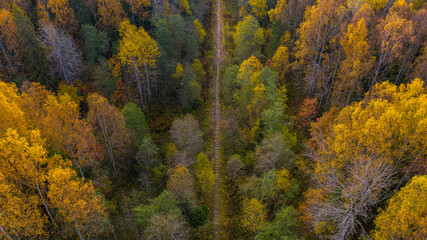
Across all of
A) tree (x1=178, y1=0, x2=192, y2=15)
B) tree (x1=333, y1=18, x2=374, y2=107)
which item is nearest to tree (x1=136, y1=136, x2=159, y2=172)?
tree (x1=333, y1=18, x2=374, y2=107)

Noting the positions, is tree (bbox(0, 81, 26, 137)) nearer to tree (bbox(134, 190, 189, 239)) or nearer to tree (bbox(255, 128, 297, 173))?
tree (bbox(134, 190, 189, 239))

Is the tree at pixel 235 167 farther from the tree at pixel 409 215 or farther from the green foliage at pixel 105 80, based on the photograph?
the green foliage at pixel 105 80

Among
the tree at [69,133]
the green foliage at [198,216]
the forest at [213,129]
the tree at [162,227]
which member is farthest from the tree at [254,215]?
the tree at [69,133]

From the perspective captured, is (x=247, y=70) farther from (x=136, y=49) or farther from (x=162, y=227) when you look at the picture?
(x=162, y=227)

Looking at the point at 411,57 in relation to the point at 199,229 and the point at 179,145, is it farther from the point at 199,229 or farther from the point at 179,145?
the point at 199,229

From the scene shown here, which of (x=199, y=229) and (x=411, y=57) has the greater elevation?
(x=411, y=57)

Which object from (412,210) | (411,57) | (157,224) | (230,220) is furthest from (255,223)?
(411,57)
